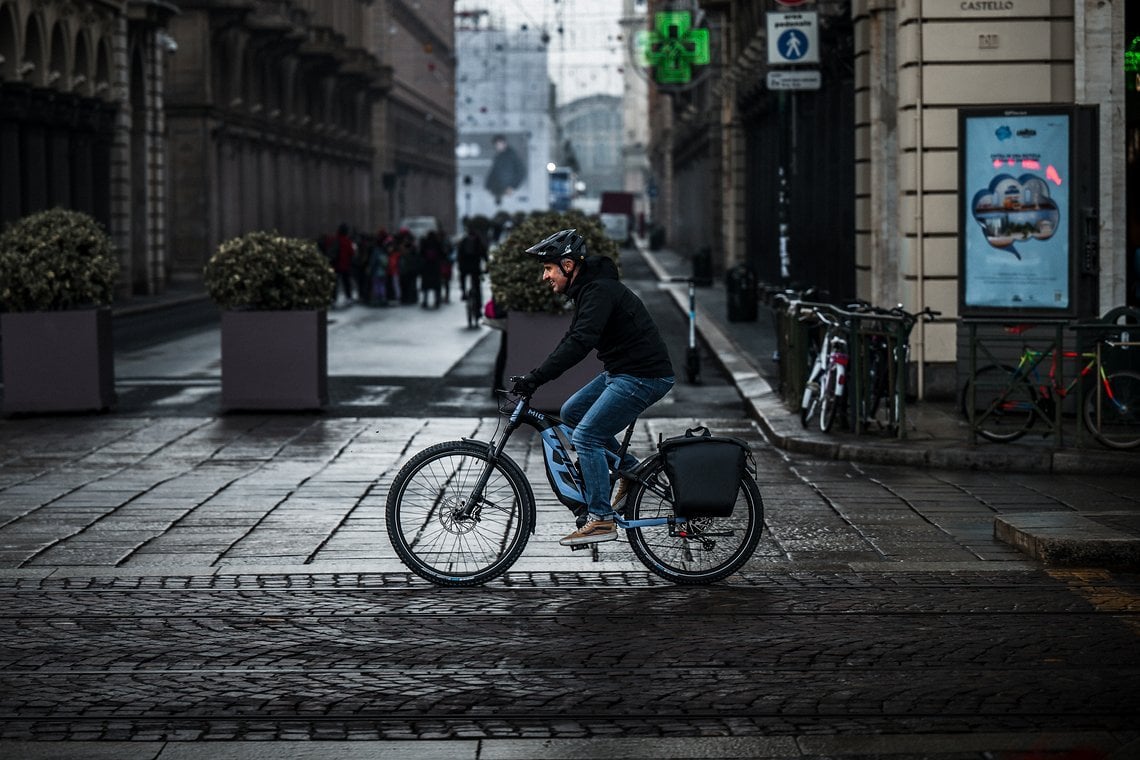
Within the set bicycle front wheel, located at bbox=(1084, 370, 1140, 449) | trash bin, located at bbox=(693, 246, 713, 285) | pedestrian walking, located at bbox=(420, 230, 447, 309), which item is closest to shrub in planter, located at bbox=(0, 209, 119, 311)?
bicycle front wheel, located at bbox=(1084, 370, 1140, 449)

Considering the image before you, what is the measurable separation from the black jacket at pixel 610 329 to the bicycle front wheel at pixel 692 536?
0.46m

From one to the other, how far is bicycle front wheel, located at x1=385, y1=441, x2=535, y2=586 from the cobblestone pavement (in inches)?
5.2

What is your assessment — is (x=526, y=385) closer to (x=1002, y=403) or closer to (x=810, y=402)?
(x=1002, y=403)

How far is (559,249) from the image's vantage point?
8516mm

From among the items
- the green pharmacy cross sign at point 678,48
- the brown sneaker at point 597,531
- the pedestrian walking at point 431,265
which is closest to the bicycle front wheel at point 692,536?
the brown sneaker at point 597,531

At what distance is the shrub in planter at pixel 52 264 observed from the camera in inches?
646

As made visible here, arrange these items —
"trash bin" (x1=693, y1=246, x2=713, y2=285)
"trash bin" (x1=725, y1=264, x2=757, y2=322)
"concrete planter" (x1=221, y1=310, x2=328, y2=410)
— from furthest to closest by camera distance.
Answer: "trash bin" (x1=693, y1=246, x2=713, y2=285) → "trash bin" (x1=725, y1=264, x2=757, y2=322) → "concrete planter" (x1=221, y1=310, x2=328, y2=410)

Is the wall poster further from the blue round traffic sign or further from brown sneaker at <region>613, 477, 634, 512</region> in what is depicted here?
brown sneaker at <region>613, 477, 634, 512</region>

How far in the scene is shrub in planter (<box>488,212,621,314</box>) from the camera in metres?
16.8

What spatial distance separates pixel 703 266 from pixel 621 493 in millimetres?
32982

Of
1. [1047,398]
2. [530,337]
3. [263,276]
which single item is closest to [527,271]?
[530,337]

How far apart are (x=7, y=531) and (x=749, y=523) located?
4152 mm

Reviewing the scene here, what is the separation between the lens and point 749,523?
28.0ft

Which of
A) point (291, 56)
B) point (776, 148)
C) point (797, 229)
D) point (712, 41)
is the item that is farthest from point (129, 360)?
point (291, 56)
